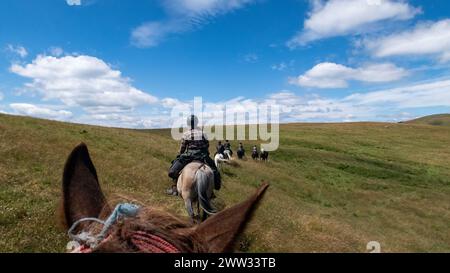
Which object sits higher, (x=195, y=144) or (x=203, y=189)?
(x=195, y=144)

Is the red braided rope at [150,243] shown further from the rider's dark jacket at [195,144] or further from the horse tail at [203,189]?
the rider's dark jacket at [195,144]

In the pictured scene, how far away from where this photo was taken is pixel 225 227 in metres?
1.78

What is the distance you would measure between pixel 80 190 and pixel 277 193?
78.6 ft

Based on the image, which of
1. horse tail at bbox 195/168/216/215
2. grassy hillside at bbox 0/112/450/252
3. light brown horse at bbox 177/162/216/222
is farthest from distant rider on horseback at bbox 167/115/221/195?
grassy hillside at bbox 0/112/450/252

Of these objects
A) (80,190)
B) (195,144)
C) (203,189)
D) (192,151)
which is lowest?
(203,189)

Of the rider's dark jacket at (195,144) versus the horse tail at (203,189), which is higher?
the rider's dark jacket at (195,144)

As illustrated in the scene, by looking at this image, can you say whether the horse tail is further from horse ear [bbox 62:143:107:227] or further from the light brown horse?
horse ear [bbox 62:143:107:227]

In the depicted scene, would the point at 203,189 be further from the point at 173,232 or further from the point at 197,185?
the point at 173,232

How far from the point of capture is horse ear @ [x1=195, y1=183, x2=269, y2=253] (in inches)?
68.3

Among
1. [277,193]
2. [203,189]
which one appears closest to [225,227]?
[203,189]

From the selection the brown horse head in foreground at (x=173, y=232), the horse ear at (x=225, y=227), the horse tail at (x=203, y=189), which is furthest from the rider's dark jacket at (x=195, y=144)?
the horse ear at (x=225, y=227)

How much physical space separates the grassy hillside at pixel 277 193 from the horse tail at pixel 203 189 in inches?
60.2

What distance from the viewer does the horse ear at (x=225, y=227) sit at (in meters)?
1.74

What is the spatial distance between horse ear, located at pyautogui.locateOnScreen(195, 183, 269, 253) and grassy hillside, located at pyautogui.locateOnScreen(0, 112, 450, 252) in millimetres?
81
